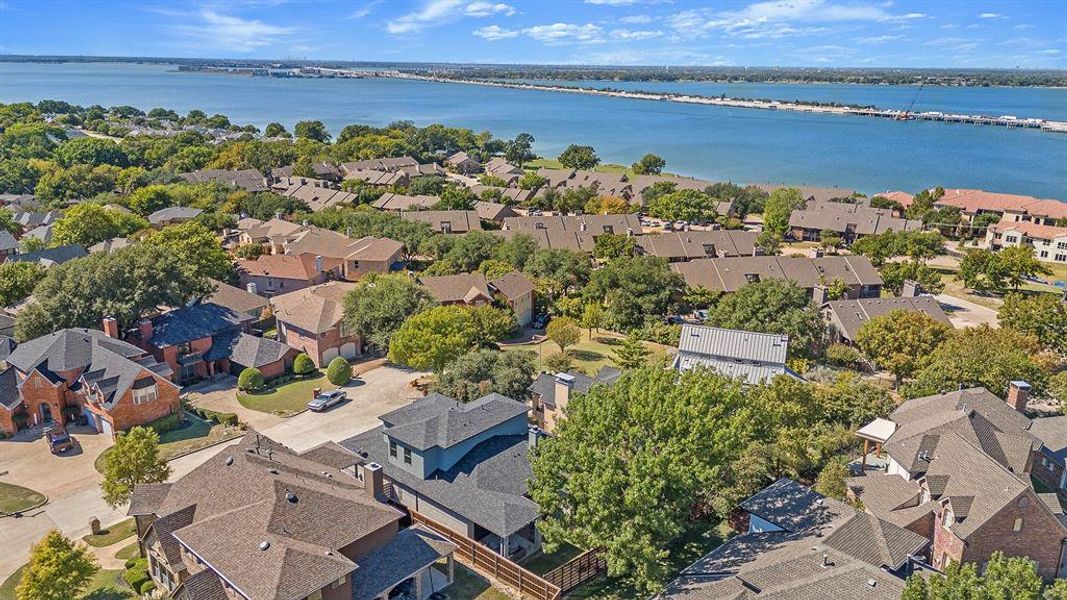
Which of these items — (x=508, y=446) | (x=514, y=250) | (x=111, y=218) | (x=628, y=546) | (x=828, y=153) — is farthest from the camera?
(x=828, y=153)

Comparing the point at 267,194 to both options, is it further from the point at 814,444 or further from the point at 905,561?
the point at 905,561

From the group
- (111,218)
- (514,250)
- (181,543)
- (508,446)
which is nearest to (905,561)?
(508,446)

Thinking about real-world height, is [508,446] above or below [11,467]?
above

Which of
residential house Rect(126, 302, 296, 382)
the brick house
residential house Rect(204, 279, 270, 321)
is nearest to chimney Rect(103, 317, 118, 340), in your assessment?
residential house Rect(126, 302, 296, 382)

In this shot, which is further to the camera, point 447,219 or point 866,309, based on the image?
point 447,219

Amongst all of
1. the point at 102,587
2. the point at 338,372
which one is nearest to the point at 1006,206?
the point at 338,372

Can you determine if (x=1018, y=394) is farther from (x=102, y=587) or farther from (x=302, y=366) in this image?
(x=102, y=587)

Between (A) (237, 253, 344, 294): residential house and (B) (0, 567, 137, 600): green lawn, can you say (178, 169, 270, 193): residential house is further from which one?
(B) (0, 567, 137, 600): green lawn
